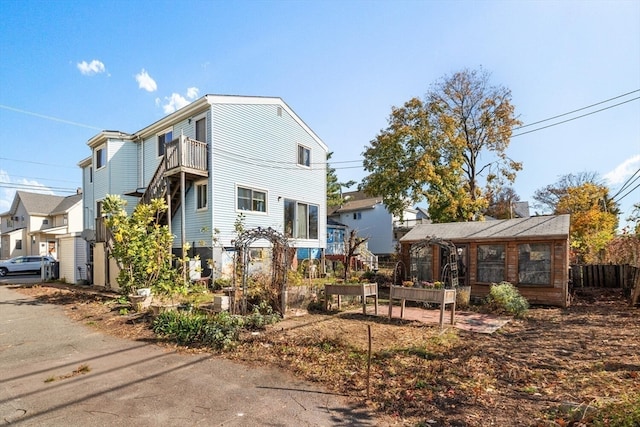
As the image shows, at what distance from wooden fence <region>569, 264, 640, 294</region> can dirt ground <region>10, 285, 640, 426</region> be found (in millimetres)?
5052

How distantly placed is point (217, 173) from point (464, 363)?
1242cm

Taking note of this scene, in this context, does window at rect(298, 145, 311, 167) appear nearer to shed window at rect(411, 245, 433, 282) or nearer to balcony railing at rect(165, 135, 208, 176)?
balcony railing at rect(165, 135, 208, 176)

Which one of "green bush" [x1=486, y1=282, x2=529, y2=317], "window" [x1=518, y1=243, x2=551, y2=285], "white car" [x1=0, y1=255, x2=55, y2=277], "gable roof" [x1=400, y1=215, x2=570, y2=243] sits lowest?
"white car" [x1=0, y1=255, x2=55, y2=277]

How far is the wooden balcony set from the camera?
1419 centimetres

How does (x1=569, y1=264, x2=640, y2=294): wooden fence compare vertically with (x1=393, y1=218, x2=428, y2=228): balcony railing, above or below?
below

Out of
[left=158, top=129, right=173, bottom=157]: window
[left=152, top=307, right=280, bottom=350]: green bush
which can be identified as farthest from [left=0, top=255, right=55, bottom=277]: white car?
[left=152, top=307, right=280, bottom=350]: green bush

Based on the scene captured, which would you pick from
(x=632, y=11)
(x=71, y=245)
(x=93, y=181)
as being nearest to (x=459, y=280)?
(x=632, y=11)

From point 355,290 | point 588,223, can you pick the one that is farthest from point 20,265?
point 588,223

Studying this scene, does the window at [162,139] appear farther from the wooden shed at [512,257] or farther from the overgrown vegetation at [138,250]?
the wooden shed at [512,257]

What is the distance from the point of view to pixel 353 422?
399 centimetres

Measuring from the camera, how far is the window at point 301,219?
19027mm

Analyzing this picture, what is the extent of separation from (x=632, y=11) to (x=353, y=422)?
46.4 ft

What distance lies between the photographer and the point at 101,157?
20.3m

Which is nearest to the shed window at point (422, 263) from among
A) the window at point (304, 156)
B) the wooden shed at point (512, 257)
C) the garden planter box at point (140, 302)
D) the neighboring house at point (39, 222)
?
the wooden shed at point (512, 257)
